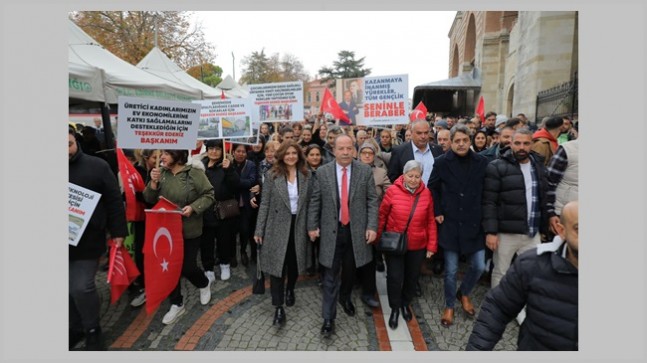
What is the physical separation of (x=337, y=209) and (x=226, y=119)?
247 cm

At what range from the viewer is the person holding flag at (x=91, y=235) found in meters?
2.95

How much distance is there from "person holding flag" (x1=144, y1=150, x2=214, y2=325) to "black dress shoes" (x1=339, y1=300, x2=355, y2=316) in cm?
161

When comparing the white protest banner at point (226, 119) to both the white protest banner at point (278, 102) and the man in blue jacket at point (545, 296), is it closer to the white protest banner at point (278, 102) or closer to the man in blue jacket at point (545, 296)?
the white protest banner at point (278, 102)

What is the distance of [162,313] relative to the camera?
3936 mm

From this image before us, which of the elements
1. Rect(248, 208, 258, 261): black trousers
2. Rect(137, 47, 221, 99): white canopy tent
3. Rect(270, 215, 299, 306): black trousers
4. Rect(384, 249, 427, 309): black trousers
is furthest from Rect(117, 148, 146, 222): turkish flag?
Rect(137, 47, 221, 99): white canopy tent

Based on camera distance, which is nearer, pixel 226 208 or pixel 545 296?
pixel 545 296

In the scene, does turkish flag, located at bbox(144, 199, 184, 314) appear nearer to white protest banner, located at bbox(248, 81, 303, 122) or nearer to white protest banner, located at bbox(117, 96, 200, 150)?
white protest banner, located at bbox(117, 96, 200, 150)

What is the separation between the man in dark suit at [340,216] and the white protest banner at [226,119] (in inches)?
75.7

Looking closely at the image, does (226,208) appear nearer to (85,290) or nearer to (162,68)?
(85,290)

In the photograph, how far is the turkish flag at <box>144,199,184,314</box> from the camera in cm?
349

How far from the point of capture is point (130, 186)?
375cm

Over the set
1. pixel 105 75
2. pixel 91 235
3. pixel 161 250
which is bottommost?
pixel 161 250

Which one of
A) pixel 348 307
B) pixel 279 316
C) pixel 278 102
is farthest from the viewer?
pixel 278 102

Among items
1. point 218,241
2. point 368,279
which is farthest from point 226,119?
point 368,279
